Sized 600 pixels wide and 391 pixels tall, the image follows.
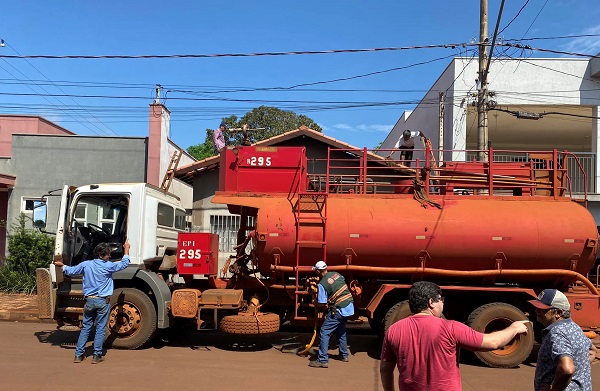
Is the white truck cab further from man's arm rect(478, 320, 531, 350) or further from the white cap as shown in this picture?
man's arm rect(478, 320, 531, 350)

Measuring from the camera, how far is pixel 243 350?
812cm

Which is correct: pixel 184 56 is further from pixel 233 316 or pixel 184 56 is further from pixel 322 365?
pixel 322 365

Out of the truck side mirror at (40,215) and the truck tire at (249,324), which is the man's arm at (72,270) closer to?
the truck side mirror at (40,215)

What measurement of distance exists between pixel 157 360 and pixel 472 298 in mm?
5129

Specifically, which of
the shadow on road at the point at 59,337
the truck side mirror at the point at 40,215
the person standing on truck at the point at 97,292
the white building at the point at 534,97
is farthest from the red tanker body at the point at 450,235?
the white building at the point at 534,97

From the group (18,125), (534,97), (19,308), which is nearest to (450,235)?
(19,308)

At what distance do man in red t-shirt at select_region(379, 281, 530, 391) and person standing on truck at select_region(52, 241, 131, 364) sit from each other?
532 centimetres

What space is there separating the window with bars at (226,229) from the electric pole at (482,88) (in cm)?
713

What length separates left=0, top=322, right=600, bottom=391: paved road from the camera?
6.10 m

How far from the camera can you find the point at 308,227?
7598 millimetres

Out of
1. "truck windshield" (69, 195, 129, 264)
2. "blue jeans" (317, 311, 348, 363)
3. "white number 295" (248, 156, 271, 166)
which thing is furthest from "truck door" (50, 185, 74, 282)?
"blue jeans" (317, 311, 348, 363)

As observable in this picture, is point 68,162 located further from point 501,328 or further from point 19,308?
point 501,328

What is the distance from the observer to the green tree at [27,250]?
1332 cm

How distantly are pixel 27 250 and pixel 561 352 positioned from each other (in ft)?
45.8
